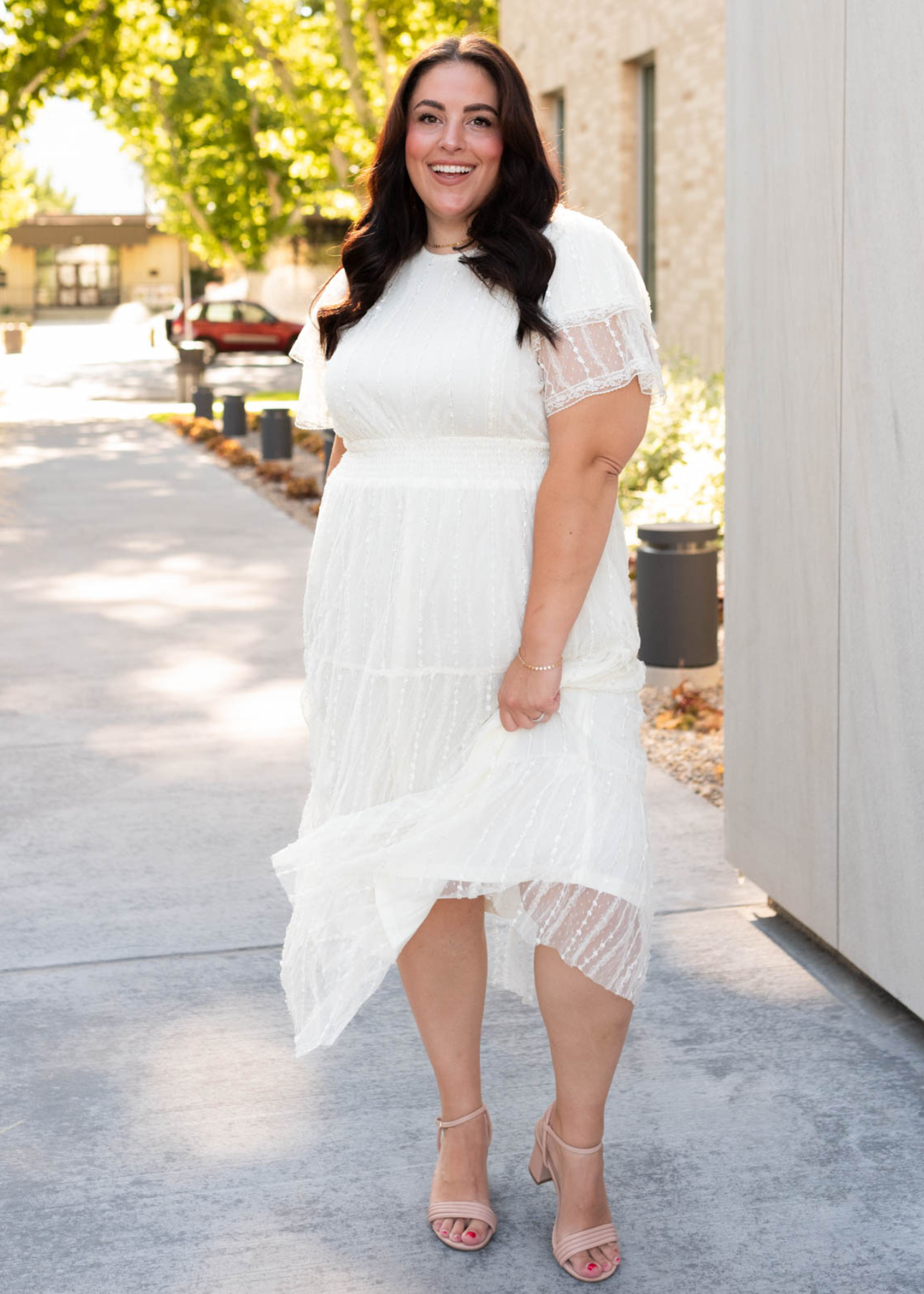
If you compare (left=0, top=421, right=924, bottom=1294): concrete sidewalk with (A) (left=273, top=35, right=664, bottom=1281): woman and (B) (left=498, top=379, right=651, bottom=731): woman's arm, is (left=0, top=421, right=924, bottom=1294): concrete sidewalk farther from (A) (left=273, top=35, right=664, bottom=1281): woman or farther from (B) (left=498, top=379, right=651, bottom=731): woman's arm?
(B) (left=498, top=379, right=651, bottom=731): woman's arm

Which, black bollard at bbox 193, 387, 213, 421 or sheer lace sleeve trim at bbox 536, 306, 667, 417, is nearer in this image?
sheer lace sleeve trim at bbox 536, 306, 667, 417

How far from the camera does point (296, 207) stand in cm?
4862

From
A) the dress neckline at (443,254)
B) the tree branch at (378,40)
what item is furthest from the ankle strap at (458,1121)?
the tree branch at (378,40)

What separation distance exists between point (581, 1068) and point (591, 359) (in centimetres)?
118

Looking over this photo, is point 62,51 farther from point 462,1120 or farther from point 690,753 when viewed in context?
point 462,1120

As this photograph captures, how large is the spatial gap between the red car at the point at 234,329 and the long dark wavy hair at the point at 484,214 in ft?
116

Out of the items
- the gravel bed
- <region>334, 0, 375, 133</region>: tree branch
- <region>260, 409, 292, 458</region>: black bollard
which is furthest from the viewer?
<region>334, 0, 375, 133</region>: tree branch

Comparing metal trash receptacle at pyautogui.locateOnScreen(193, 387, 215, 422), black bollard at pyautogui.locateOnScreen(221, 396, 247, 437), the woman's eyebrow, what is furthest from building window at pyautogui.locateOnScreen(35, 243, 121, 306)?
the woman's eyebrow

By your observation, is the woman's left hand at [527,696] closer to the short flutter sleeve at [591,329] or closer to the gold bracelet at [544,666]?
the gold bracelet at [544,666]

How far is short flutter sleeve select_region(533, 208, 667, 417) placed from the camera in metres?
2.46

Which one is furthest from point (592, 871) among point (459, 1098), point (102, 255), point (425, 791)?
point (102, 255)

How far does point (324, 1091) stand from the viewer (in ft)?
10.9

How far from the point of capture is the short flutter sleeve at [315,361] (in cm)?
284

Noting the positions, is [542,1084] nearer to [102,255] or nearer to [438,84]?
[438,84]
